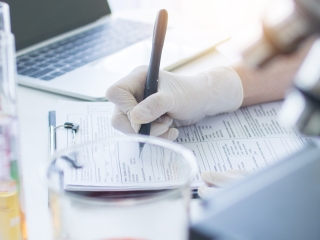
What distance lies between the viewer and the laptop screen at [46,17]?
114 cm

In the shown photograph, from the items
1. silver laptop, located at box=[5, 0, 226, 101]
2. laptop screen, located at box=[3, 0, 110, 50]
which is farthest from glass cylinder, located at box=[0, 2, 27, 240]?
laptop screen, located at box=[3, 0, 110, 50]

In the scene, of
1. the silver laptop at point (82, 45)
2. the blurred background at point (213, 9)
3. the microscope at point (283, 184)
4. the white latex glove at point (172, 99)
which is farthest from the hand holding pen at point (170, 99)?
the blurred background at point (213, 9)

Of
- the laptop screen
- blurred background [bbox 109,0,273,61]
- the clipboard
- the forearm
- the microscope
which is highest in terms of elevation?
blurred background [bbox 109,0,273,61]

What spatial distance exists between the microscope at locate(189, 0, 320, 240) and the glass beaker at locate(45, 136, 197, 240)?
0.10ft

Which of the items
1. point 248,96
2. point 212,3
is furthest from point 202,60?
point 212,3

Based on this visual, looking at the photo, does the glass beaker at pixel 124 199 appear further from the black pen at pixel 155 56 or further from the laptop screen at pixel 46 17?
the laptop screen at pixel 46 17

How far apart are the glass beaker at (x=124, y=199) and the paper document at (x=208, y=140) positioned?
4 cm

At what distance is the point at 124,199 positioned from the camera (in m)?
0.42

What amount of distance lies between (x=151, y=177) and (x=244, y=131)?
0.31 metres

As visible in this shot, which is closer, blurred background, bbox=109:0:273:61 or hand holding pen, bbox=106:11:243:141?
hand holding pen, bbox=106:11:243:141

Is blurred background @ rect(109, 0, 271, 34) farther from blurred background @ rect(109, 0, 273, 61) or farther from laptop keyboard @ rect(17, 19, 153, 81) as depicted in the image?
laptop keyboard @ rect(17, 19, 153, 81)

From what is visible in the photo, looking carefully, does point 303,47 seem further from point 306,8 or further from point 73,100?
point 73,100

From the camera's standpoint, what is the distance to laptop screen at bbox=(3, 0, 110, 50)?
45.0 inches

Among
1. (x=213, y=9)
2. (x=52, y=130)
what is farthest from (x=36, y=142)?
(x=213, y=9)
